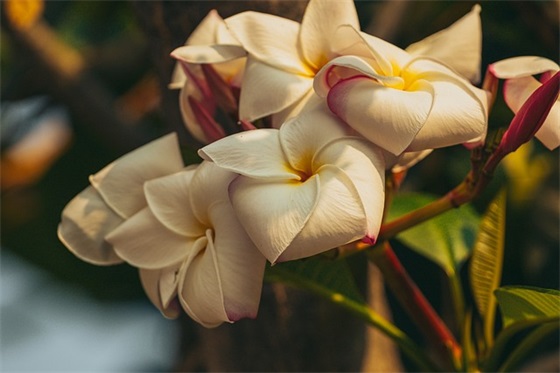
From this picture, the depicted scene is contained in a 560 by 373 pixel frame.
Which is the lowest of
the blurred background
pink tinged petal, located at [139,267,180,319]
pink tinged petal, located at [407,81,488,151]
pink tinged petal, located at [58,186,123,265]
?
the blurred background

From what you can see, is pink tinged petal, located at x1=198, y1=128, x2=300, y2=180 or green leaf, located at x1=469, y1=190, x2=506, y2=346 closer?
pink tinged petal, located at x1=198, y1=128, x2=300, y2=180

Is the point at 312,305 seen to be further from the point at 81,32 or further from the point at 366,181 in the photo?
the point at 81,32

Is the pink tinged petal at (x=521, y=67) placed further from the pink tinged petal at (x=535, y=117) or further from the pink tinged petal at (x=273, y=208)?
the pink tinged petal at (x=273, y=208)

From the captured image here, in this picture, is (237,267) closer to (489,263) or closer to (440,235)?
(489,263)

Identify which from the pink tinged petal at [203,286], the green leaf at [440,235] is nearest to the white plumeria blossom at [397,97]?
the pink tinged petal at [203,286]

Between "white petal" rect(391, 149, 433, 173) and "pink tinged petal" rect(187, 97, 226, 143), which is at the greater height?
"pink tinged petal" rect(187, 97, 226, 143)

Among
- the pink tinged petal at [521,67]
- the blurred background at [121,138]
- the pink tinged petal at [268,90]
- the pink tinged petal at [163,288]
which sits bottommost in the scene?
the blurred background at [121,138]


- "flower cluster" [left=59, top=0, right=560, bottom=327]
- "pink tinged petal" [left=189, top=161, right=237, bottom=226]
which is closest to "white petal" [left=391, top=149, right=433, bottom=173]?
"flower cluster" [left=59, top=0, right=560, bottom=327]

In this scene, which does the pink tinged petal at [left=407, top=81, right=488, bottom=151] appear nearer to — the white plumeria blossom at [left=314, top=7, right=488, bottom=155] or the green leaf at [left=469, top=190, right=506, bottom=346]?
the white plumeria blossom at [left=314, top=7, right=488, bottom=155]
